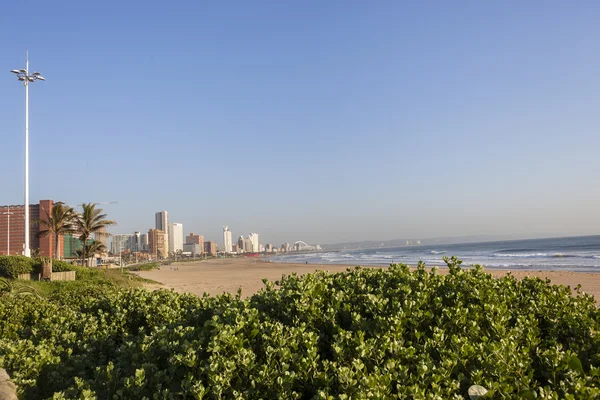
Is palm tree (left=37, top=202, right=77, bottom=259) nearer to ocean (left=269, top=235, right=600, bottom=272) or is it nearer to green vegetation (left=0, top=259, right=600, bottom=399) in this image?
ocean (left=269, top=235, right=600, bottom=272)

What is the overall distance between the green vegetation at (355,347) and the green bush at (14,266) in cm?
1611

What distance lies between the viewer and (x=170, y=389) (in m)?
2.41

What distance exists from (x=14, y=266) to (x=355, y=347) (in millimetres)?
18995

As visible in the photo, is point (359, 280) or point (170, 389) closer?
point (170, 389)

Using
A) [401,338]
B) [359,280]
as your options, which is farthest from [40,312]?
[401,338]

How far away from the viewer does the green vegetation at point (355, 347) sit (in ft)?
7.14

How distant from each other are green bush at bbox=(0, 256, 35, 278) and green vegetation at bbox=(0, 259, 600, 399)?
16.1 metres

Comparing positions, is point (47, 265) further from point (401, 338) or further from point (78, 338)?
point (401, 338)

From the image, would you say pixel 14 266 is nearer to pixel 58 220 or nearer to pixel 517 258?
pixel 58 220

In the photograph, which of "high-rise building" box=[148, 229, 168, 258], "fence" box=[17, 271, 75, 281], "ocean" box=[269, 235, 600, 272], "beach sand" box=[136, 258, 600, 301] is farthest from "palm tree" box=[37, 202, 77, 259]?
"high-rise building" box=[148, 229, 168, 258]

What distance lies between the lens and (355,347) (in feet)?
8.09

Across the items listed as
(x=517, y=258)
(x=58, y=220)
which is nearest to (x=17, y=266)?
(x=58, y=220)

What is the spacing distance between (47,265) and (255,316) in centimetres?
1802

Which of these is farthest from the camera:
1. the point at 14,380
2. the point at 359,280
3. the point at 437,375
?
the point at 359,280
